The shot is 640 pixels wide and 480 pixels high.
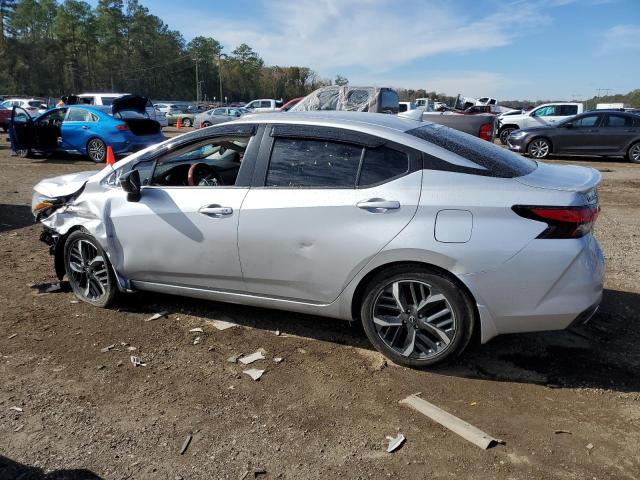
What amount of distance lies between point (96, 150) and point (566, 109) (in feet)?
64.8

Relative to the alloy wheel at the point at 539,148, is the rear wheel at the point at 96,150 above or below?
below

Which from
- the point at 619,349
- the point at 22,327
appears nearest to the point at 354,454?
the point at 619,349

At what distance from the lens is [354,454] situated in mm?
2648

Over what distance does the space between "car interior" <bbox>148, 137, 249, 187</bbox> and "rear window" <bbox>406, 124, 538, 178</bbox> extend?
1379mm

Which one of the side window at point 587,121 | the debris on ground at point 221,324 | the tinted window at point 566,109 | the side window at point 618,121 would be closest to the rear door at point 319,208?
the debris on ground at point 221,324

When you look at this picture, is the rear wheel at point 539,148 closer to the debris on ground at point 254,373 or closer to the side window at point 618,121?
the side window at point 618,121

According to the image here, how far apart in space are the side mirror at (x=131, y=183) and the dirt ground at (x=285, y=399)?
1069 mm

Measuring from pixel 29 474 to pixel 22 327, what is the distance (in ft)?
6.42

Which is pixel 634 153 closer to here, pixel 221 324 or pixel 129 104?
pixel 129 104

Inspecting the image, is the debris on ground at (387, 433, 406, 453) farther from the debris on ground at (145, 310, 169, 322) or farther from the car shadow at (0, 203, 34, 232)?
the car shadow at (0, 203, 34, 232)

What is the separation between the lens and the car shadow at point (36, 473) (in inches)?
97.4

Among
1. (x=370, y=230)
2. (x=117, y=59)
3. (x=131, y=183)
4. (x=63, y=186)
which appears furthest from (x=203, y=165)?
(x=117, y=59)

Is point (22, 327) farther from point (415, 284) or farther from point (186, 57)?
point (186, 57)

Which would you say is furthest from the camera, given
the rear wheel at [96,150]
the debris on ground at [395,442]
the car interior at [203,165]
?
the rear wheel at [96,150]
